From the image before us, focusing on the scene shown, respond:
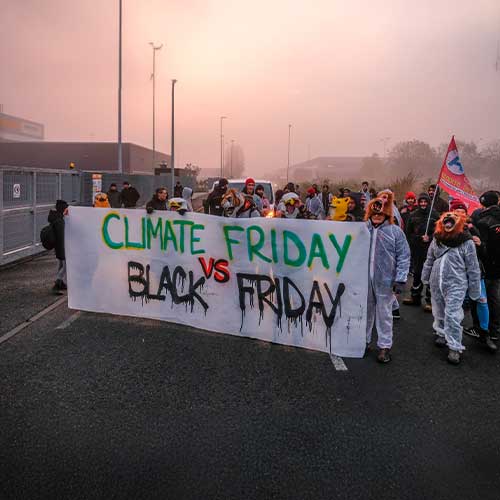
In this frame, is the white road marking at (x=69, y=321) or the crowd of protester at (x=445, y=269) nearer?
the crowd of protester at (x=445, y=269)

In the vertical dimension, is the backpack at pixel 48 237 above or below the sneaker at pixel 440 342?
above

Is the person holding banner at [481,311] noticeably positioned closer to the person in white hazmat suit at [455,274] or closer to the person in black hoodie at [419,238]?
the person in white hazmat suit at [455,274]

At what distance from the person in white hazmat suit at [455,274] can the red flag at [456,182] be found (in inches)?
82.1

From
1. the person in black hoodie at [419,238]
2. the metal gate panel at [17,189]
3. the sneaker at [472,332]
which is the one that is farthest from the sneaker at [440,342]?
the metal gate panel at [17,189]

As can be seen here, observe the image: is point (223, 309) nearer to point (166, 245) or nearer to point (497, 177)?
point (166, 245)

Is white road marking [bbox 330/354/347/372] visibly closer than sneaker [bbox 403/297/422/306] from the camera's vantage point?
Yes

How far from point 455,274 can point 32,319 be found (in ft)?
17.7

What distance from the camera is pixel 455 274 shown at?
18.1 feet

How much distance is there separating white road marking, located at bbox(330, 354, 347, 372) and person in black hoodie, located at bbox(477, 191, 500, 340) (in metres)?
2.01

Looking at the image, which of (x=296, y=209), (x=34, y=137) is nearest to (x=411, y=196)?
(x=296, y=209)

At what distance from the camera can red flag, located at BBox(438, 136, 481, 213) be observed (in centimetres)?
745

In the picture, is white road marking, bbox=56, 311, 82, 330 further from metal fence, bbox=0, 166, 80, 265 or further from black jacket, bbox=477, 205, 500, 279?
black jacket, bbox=477, 205, 500, 279

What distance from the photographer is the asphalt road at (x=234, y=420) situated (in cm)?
309

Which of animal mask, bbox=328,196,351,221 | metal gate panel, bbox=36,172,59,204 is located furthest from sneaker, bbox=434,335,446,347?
metal gate panel, bbox=36,172,59,204
